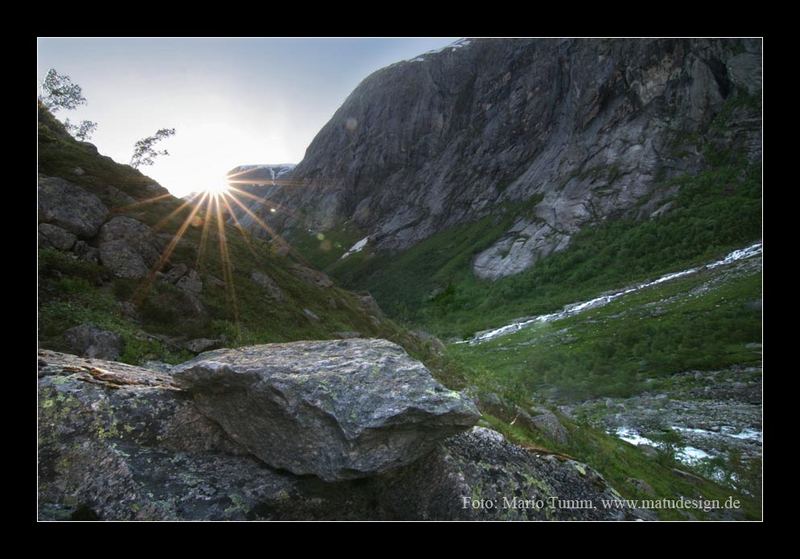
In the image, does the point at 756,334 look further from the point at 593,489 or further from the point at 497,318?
the point at 497,318

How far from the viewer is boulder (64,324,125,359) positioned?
1189 centimetres

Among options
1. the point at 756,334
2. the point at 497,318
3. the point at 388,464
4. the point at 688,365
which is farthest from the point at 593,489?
the point at 497,318

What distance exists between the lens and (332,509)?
6762 mm

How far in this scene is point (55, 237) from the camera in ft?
53.9

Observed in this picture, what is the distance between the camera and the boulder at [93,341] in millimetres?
11891

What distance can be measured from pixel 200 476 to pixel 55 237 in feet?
49.9

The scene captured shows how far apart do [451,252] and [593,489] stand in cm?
10112

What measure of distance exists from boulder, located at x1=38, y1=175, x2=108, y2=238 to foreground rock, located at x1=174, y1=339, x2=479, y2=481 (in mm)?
14665

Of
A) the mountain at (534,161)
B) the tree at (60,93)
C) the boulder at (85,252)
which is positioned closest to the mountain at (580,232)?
the mountain at (534,161)

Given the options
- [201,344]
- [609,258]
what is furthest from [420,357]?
[609,258]

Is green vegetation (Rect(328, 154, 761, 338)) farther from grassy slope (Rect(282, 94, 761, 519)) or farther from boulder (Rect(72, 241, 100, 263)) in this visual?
boulder (Rect(72, 241, 100, 263))

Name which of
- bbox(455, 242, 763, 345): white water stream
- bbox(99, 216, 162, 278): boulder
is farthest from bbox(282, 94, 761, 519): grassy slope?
bbox(99, 216, 162, 278): boulder

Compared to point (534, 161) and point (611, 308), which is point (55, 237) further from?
point (534, 161)

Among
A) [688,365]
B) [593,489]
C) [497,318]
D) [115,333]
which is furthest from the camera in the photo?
[497,318]
